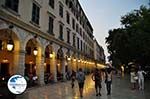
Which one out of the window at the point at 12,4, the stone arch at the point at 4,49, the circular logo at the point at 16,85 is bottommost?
the circular logo at the point at 16,85

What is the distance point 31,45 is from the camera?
27.9 metres

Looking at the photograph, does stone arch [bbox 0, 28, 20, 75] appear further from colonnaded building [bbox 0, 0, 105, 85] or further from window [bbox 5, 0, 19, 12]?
window [bbox 5, 0, 19, 12]

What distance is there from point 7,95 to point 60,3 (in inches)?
1188

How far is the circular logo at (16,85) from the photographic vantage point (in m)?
4.96

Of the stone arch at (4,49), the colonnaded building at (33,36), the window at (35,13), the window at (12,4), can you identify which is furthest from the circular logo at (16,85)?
the window at (35,13)

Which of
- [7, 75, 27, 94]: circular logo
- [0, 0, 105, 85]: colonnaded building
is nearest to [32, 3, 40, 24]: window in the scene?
[0, 0, 105, 85]: colonnaded building

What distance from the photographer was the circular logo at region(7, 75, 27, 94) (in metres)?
4.96

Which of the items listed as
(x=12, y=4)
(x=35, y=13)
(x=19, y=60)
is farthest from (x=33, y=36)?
(x=12, y=4)

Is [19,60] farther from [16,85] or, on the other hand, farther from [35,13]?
[16,85]

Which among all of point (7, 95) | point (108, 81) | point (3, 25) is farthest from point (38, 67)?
point (7, 95)

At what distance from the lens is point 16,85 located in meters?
5.00

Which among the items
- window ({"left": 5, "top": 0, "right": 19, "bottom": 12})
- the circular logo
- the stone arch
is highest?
window ({"left": 5, "top": 0, "right": 19, "bottom": 12})

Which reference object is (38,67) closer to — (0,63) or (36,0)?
(0,63)

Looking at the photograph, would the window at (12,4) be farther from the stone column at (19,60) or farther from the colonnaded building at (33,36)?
the stone column at (19,60)
